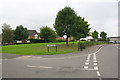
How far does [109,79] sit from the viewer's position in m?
4.85

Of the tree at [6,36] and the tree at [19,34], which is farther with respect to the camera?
the tree at [19,34]

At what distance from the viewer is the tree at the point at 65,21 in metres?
24.6

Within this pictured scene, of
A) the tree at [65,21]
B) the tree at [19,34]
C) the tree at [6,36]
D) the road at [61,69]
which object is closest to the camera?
the road at [61,69]

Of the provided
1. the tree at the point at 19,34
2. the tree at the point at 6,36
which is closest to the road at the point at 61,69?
the tree at the point at 6,36

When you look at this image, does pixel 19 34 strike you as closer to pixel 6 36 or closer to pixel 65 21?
pixel 6 36

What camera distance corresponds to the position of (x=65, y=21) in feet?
81.1

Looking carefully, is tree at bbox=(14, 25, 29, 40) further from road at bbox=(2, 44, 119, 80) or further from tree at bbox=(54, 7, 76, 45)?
road at bbox=(2, 44, 119, 80)

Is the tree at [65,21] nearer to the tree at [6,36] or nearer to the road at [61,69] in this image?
the road at [61,69]

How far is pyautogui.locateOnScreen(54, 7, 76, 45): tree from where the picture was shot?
24.6m

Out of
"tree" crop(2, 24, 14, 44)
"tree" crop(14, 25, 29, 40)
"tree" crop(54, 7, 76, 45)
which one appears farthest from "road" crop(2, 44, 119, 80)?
"tree" crop(14, 25, 29, 40)

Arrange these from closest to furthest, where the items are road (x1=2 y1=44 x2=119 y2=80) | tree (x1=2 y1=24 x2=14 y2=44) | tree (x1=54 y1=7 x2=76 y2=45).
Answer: road (x1=2 y1=44 x2=119 y2=80) → tree (x1=54 y1=7 x2=76 y2=45) → tree (x1=2 y1=24 x2=14 y2=44)

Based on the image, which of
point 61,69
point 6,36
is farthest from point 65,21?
point 6,36

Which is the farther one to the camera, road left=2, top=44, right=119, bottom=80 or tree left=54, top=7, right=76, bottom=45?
tree left=54, top=7, right=76, bottom=45

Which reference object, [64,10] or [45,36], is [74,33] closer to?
[64,10]
